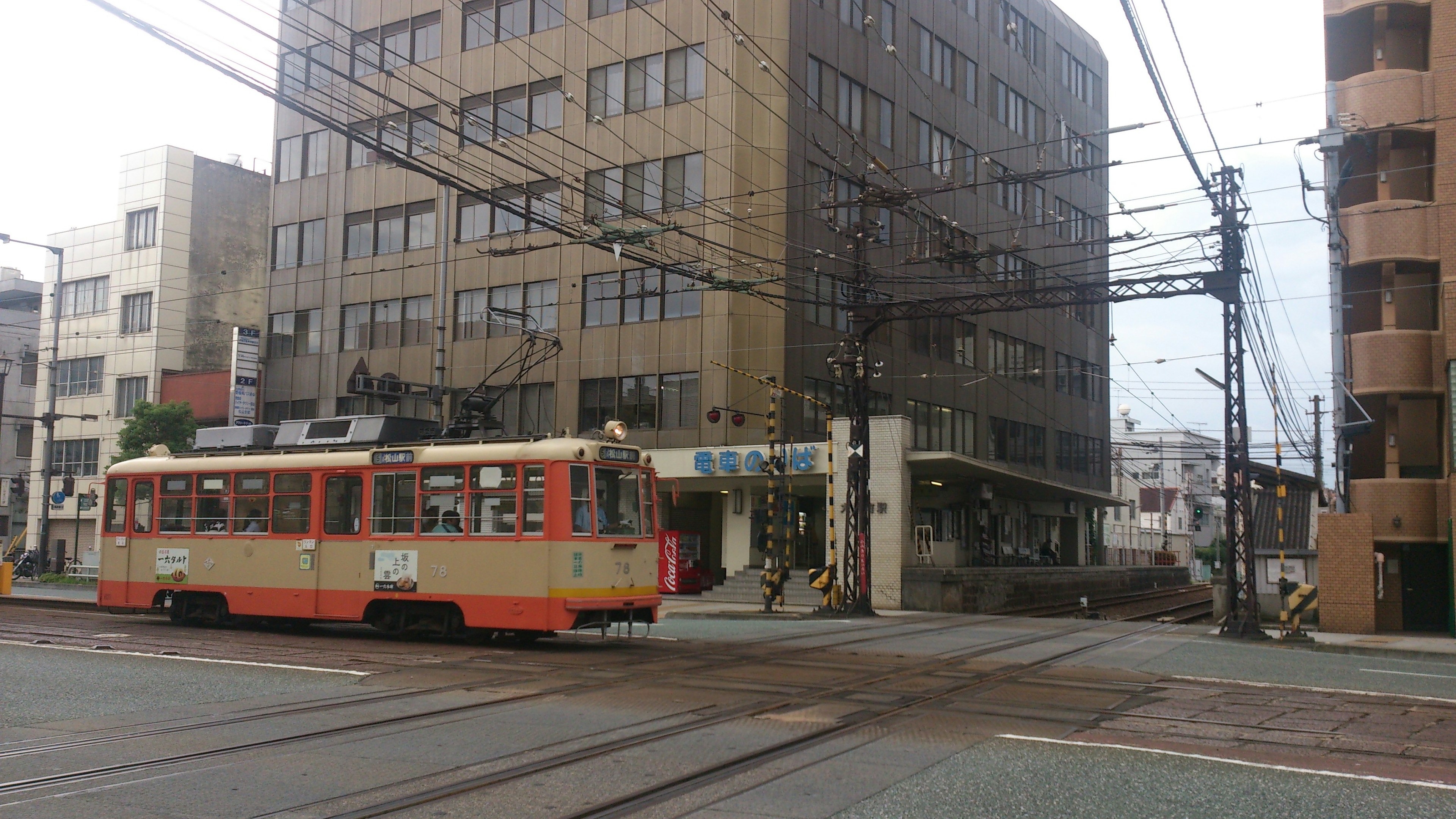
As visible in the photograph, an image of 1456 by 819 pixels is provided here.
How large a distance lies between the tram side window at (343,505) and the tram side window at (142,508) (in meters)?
4.45

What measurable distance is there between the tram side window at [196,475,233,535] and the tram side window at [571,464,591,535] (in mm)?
7275

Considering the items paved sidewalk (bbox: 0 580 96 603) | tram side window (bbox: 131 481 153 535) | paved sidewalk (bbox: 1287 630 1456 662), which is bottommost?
paved sidewalk (bbox: 0 580 96 603)

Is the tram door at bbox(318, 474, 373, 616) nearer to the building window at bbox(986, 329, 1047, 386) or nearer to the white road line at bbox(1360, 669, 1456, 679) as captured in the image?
the white road line at bbox(1360, 669, 1456, 679)

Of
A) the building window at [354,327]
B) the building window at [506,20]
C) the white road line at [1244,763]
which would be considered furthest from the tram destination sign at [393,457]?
the building window at [354,327]

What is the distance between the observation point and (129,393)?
159 feet

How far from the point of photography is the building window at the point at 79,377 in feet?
164

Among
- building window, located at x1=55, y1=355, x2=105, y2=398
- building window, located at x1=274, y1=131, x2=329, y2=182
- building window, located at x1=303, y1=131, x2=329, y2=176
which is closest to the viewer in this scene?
building window, located at x1=303, y1=131, x2=329, y2=176

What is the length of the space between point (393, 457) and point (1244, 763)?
13106 millimetres

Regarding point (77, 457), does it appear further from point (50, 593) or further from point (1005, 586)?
Answer: point (1005, 586)

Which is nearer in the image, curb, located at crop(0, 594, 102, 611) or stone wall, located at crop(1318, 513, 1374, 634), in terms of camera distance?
stone wall, located at crop(1318, 513, 1374, 634)

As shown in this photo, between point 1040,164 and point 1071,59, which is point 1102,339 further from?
point 1040,164

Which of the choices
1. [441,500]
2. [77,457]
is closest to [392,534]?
[441,500]

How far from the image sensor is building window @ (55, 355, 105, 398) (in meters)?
49.9

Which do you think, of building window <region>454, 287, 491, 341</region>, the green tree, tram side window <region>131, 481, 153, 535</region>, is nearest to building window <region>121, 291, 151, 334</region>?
the green tree
